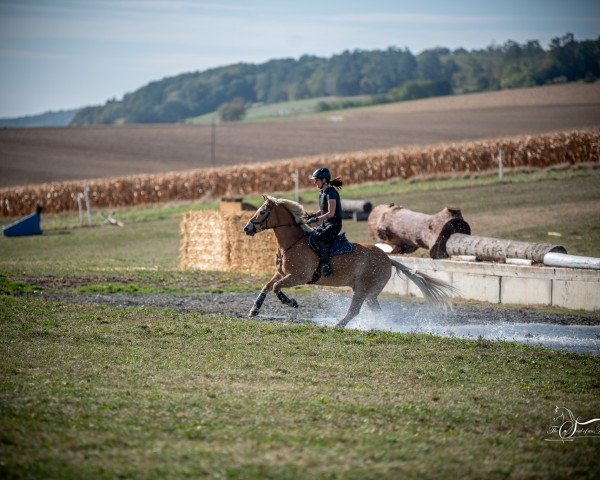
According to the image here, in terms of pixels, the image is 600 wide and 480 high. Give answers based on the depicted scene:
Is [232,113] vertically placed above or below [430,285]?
above

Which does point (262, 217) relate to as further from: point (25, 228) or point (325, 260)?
point (25, 228)

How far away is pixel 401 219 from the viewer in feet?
72.8

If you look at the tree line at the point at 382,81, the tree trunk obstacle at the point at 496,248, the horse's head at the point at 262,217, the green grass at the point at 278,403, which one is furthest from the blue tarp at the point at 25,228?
the tree line at the point at 382,81

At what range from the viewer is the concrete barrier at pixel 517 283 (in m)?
17.4

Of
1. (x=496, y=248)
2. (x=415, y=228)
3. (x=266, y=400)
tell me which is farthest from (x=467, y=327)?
(x=266, y=400)

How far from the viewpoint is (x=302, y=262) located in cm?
1530

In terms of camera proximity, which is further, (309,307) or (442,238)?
(442,238)

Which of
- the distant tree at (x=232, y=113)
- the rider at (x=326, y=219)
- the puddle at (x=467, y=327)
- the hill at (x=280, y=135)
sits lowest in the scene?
the puddle at (x=467, y=327)

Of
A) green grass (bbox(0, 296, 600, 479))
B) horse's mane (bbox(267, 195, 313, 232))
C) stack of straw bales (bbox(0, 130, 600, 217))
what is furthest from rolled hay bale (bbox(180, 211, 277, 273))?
stack of straw bales (bbox(0, 130, 600, 217))

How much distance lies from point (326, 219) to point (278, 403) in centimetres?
630

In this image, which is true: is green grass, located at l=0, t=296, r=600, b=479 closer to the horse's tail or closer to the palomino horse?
the palomino horse

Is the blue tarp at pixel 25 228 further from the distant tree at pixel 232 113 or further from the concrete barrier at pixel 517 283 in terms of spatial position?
the distant tree at pixel 232 113
